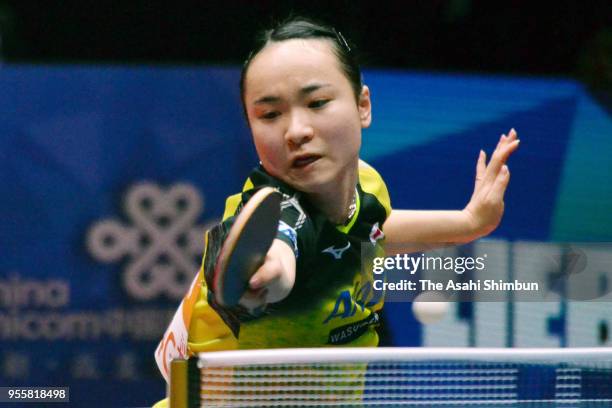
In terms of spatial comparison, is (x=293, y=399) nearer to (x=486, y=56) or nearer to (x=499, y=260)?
(x=499, y=260)

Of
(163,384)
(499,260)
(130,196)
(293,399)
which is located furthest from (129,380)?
(293,399)

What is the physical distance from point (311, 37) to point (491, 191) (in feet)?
2.56

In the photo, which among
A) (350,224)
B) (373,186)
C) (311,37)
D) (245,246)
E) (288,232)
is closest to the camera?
(245,246)

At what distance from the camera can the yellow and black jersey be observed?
8.25ft

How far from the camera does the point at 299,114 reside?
2.52 meters

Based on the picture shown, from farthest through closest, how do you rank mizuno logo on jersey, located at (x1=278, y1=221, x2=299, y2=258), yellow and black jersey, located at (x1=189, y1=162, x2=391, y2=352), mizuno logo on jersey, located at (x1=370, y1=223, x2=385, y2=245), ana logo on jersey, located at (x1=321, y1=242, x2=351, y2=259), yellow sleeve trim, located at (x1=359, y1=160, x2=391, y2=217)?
yellow sleeve trim, located at (x1=359, y1=160, x2=391, y2=217) < mizuno logo on jersey, located at (x1=370, y1=223, x2=385, y2=245) < ana logo on jersey, located at (x1=321, y1=242, x2=351, y2=259) < yellow and black jersey, located at (x1=189, y1=162, x2=391, y2=352) < mizuno logo on jersey, located at (x1=278, y1=221, x2=299, y2=258)

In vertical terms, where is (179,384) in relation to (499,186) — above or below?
below

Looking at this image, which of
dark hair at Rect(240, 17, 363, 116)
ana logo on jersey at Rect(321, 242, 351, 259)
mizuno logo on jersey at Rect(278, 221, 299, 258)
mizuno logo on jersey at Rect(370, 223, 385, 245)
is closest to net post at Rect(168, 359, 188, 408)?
mizuno logo on jersey at Rect(278, 221, 299, 258)

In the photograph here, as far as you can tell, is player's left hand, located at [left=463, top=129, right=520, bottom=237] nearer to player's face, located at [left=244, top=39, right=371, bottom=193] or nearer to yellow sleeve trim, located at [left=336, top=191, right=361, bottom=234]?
yellow sleeve trim, located at [left=336, top=191, right=361, bottom=234]

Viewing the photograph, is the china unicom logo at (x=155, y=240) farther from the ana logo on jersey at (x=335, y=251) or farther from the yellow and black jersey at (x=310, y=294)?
the ana logo on jersey at (x=335, y=251)

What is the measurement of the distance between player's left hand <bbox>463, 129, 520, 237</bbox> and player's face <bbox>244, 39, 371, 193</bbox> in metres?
0.64

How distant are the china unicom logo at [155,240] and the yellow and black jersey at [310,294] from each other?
5.74 feet

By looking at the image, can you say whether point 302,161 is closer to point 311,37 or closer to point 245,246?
point 311,37

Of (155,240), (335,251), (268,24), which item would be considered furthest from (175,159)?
(335,251)
